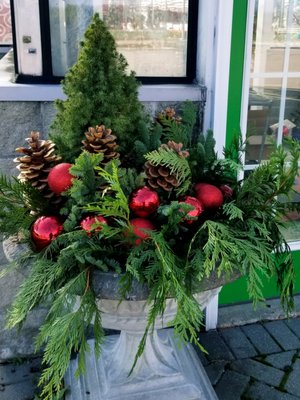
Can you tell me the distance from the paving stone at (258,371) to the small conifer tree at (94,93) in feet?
4.61

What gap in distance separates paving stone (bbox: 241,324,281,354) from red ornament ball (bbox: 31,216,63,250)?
1557 mm

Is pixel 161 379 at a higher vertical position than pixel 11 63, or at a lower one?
lower

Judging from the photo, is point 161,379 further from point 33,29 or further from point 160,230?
point 33,29

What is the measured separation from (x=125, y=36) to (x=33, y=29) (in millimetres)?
453

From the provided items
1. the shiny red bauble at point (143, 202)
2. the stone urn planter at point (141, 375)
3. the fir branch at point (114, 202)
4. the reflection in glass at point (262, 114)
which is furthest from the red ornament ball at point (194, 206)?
the reflection in glass at point (262, 114)

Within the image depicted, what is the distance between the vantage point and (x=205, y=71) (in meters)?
2.39

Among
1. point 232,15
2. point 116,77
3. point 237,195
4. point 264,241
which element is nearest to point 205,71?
point 232,15

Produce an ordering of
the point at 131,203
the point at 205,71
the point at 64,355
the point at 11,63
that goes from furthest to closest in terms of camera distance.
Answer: the point at 11,63
the point at 205,71
the point at 131,203
the point at 64,355

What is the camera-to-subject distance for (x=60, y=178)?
1.60m

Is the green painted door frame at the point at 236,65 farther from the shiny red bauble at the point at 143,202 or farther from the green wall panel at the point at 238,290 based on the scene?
the shiny red bauble at the point at 143,202

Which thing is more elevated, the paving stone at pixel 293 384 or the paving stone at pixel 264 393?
the paving stone at pixel 293 384

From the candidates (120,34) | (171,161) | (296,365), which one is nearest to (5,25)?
(120,34)

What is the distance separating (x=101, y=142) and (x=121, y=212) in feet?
1.04

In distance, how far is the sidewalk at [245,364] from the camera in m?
2.29
